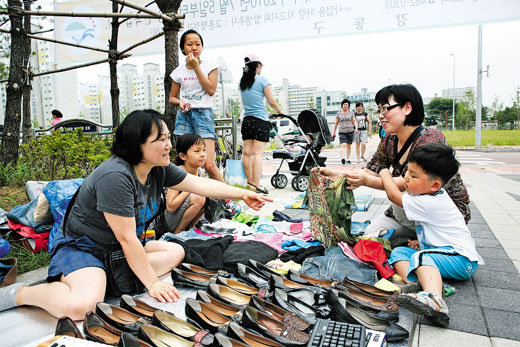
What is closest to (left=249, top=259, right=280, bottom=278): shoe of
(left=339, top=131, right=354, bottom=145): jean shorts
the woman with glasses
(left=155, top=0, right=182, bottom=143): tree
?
the woman with glasses

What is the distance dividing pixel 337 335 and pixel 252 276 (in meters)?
0.87

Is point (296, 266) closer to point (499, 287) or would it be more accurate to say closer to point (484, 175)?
point (499, 287)

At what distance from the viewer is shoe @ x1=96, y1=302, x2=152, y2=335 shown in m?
1.85

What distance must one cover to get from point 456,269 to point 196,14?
302 inches

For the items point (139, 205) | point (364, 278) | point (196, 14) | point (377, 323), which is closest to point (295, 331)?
point (377, 323)

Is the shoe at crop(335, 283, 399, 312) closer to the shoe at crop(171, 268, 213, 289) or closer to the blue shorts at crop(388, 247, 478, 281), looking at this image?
the blue shorts at crop(388, 247, 478, 281)

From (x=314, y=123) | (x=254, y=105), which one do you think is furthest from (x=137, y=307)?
(x=314, y=123)

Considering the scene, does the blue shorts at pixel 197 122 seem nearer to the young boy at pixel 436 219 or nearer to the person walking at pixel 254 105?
the person walking at pixel 254 105

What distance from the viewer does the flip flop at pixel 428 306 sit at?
196 cm

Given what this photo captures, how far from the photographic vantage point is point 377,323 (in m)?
1.93

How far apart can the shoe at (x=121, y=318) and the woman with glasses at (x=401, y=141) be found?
6.38 ft

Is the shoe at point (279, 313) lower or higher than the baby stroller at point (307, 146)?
lower

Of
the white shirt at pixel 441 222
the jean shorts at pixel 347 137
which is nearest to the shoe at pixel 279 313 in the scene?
the white shirt at pixel 441 222

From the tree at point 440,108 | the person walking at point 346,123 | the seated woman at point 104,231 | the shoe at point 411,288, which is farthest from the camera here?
the tree at point 440,108
